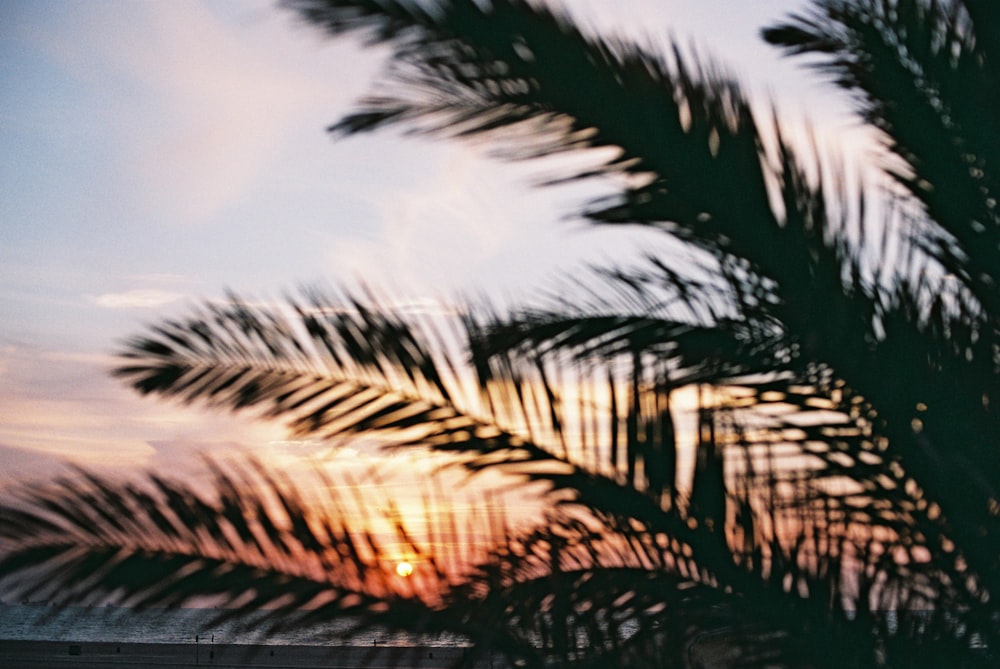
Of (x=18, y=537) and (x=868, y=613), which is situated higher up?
(x=18, y=537)

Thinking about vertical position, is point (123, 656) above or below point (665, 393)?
below

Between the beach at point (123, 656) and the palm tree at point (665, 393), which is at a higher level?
the palm tree at point (665, 393)

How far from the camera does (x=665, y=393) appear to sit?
2.43 metres

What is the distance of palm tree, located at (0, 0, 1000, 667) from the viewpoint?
7.32 feet

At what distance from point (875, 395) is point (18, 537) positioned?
76.9 inches

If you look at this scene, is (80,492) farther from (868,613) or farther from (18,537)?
(868,613)

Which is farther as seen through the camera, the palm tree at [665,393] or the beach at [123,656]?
the beach at [123,656]

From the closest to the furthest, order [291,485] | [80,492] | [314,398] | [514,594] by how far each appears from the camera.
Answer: [80,492]
[291,485]
[514,594]
[314,398]

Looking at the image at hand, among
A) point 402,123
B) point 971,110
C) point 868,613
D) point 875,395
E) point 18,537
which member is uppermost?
point 402,123

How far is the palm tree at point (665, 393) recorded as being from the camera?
2.23 meters

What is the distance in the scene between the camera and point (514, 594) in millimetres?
2209

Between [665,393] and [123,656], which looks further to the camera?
[123,656]

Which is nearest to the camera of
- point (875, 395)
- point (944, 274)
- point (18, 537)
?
point (18, 537)

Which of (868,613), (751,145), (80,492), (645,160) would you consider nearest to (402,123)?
(645,160)
